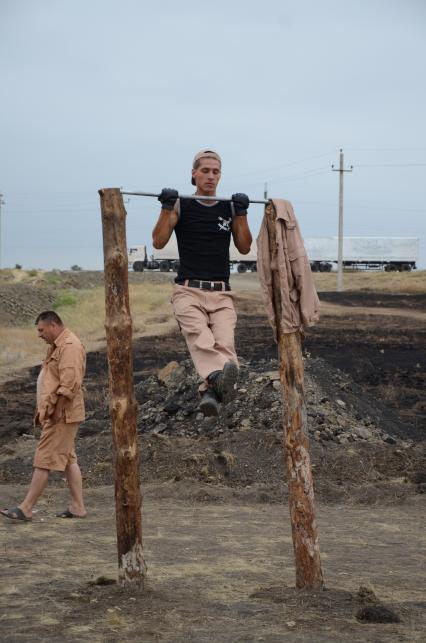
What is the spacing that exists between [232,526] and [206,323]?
4.10 m

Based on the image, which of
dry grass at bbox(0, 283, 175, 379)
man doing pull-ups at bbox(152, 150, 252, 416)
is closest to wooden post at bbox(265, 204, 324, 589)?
man doing pull-ups at bbox(152, 150, 252, 416)

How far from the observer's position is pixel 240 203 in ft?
24.1

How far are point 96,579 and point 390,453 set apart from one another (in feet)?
23.2

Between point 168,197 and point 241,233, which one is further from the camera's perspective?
point 241,233

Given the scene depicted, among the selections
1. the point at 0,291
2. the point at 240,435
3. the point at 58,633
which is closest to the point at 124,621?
the point at 58,633

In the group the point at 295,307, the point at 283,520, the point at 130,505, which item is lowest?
the point at 283,520

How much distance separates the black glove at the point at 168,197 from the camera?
7.17m

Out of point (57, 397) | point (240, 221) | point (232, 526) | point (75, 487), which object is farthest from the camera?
point (232, 526)

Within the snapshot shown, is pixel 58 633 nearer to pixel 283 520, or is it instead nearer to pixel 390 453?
pixel 283 520

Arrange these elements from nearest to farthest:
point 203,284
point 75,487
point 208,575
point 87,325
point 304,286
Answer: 1. point 203,284
2. point 304,286
3. point 208,575
4. point 75,487
5. point 87,325

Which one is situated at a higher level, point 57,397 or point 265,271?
point 265,271

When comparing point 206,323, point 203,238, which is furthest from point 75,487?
point 203,238

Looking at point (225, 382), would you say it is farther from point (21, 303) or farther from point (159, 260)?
point (159, 260)

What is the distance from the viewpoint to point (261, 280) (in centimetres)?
779
